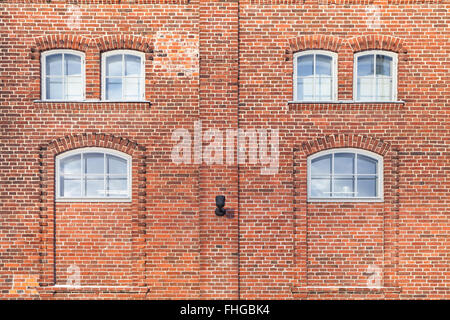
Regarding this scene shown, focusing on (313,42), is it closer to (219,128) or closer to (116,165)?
(219,128)

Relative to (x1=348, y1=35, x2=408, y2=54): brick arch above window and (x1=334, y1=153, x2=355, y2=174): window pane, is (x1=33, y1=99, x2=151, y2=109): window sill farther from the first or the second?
(x1=348, y1=35, x2=408, y2=54): brick arch above window

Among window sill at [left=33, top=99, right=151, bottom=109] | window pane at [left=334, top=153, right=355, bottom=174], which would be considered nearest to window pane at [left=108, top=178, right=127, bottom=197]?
window sill at [left=33, top=99, right=151, bottom=109]

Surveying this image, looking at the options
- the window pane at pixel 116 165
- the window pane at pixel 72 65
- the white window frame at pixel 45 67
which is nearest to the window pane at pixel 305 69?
the window pane at pixel 116 165

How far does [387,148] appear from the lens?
643 centimetres

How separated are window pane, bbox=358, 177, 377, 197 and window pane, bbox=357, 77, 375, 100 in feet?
5.17

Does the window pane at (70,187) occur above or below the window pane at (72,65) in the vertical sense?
below

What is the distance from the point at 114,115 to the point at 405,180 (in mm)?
5599

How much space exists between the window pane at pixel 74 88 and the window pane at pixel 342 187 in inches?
204

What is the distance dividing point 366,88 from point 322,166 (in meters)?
1.73

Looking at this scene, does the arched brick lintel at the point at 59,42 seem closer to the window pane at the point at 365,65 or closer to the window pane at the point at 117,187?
the window pane at the point at 117,187

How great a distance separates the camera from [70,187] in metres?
6.57

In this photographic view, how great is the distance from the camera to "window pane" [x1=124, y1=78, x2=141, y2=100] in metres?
6.64

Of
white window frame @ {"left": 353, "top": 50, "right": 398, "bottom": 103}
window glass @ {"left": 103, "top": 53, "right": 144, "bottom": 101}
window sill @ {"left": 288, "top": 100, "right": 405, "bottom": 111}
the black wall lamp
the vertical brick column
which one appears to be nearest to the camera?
the black wall lamp

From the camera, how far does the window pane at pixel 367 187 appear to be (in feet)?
21.5
